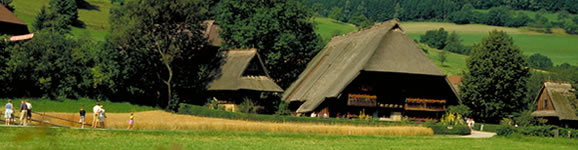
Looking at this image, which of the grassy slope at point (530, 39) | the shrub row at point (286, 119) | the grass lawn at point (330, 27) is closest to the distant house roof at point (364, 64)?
the shrub row at point (286, 119)

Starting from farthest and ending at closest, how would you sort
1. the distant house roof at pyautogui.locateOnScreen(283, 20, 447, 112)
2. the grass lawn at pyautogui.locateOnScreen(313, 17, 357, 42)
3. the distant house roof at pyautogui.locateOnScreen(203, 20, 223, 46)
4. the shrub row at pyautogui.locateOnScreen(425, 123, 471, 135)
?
the grass lawn at pyautogui.locateOnScreen(313, 17, 357, 42), the distant house roof at pyautogui.locateOnScreen(203, 20, 223, 46), the distant house roof at pyautogui.locateOnScreen(283, 20, 447, 112), the shrub row at pyautogui.locateOnScreen(425, 123, 471, 135)

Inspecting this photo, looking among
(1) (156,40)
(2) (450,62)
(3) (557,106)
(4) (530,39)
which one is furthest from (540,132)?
(4) (530,39)

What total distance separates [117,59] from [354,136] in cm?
2852

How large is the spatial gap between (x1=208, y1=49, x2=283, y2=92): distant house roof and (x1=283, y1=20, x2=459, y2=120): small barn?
311 centimetres

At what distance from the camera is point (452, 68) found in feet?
438

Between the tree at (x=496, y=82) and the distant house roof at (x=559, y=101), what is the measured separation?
8.00 ft

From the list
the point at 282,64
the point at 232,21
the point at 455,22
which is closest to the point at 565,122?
the point at 282,64

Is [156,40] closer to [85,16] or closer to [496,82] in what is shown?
[496,82]

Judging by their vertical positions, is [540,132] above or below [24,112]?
above

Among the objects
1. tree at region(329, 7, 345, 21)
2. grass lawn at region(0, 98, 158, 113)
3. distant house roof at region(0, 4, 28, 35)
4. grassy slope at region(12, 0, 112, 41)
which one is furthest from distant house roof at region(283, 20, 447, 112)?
tree at region(329, 7, 345, 21)

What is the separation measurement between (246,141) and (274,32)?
3437 centimetres

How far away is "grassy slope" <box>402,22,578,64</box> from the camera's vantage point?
466 feet

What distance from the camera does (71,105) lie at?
54500mm

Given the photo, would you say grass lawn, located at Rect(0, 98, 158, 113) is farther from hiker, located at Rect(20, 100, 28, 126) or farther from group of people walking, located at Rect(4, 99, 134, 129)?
hiker, located at Rect(20, 100, 28, 126)
